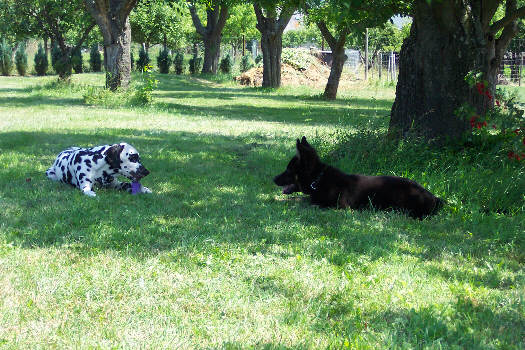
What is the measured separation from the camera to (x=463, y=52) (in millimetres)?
8344

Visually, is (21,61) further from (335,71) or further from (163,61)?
(335,71)

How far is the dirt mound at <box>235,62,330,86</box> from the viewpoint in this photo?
3703 centimetres

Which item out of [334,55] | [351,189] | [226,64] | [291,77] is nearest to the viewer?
[351,189]

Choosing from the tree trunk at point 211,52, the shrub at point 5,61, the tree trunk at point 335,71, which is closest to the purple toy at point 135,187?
the tree trunk at point 335,71

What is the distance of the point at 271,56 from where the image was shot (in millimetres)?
30234

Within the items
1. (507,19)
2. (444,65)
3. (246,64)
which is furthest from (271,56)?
(444,65)

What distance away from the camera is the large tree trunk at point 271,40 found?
95.0ft

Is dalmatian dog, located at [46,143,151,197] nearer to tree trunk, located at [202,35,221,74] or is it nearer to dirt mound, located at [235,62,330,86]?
dirt mound, located at [235,62,330,86]

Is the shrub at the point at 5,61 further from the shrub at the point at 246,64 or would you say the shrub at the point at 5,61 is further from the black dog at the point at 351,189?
the black dog at the point at 351,189

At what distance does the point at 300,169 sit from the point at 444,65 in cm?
336

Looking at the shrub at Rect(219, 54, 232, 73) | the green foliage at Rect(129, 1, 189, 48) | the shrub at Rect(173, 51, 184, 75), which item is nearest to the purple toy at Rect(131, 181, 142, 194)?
the green foliage at Rect(129, 1, 189, 48)

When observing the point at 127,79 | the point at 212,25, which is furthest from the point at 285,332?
the point at 212,25

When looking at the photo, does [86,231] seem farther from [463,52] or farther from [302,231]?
[463,52]

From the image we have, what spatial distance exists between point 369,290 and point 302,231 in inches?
63.2
